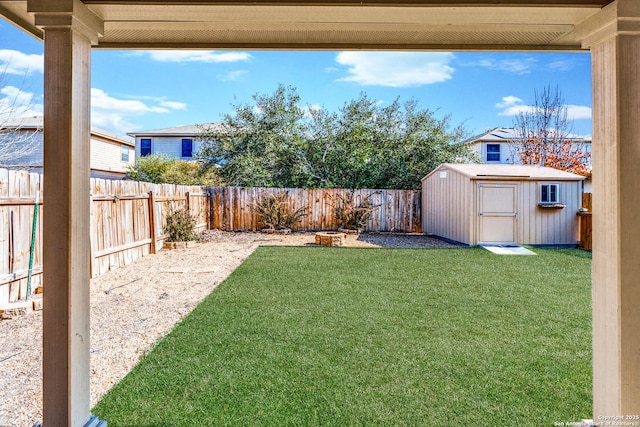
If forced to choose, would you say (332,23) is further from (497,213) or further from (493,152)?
(493,152)

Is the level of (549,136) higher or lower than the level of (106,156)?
higher

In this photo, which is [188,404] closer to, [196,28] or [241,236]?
[196,28]

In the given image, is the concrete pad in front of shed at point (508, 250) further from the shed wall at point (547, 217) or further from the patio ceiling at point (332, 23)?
the patio ceiling at point (332, 23)

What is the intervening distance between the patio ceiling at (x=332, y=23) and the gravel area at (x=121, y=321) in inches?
90.2

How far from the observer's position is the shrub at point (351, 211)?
1338 centimetres

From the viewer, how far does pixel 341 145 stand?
602 inches

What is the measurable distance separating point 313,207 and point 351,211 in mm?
1411

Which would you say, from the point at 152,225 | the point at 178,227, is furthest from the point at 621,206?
the point at 178,227

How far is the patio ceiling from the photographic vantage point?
1.77 metres

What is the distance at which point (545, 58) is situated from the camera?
2236 cm

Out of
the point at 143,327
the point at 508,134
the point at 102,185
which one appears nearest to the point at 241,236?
the point at 102,185

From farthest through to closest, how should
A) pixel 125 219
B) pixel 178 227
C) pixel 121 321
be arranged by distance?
pixel 178 227 < pixel 125 219 < pixel 121 321

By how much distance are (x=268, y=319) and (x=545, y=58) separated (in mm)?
24922

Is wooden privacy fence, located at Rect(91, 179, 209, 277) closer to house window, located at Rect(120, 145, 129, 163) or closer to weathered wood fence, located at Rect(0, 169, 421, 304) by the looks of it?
weathered wood fence, located at Rect(0, 169, 421, 304)
